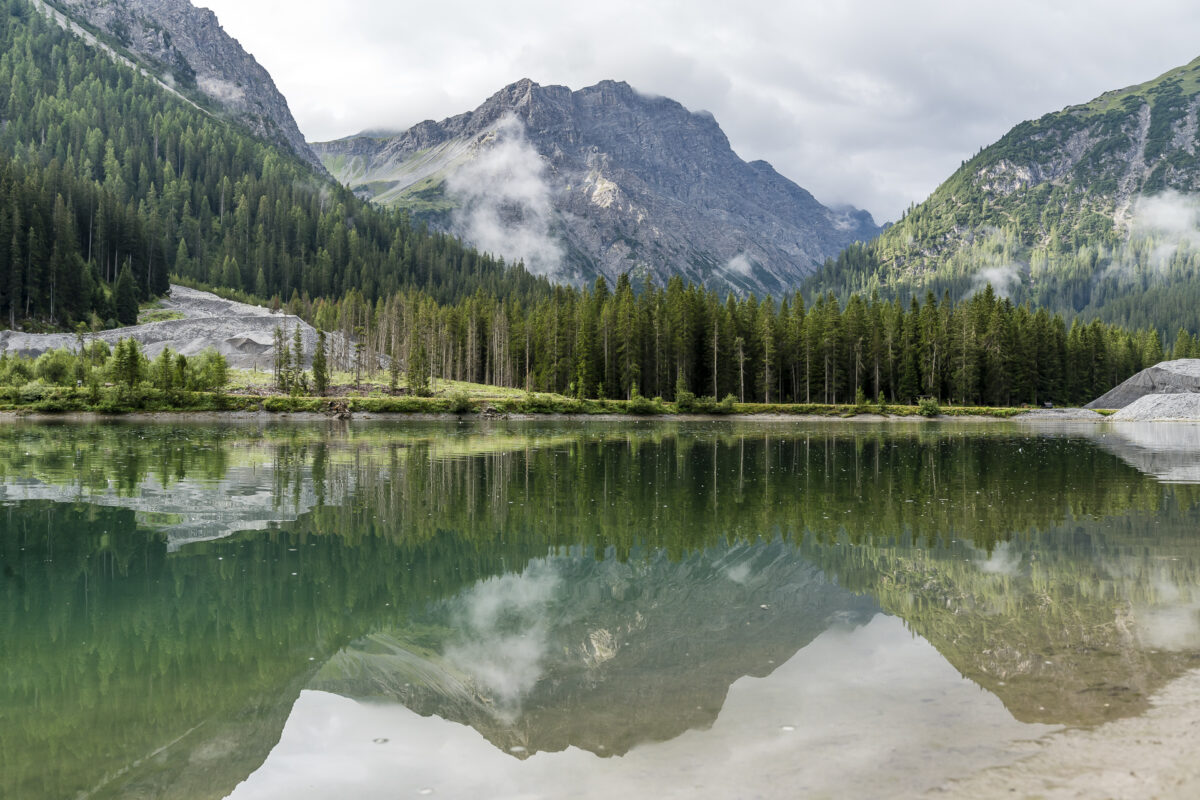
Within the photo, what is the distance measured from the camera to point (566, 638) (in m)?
11.0

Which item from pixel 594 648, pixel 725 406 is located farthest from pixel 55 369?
pixel 594 648

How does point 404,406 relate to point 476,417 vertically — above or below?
above

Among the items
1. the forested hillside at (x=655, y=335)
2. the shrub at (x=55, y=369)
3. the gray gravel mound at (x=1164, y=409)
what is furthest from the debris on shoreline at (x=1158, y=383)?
the shrub at (x=55, y=369)

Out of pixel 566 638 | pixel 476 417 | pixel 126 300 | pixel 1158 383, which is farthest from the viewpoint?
pixel 126 300

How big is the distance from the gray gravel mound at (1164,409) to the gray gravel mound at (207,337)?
124558mm

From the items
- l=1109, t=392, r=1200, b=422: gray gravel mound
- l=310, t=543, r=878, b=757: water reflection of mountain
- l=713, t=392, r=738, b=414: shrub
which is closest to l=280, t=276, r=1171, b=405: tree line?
l=713, t=392, r=738, b=414: shrub

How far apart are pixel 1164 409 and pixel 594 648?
111 meters

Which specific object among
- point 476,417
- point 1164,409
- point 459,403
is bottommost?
point 476,417

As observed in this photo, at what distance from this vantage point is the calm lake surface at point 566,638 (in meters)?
7.35

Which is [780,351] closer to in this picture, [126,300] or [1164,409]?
[1164,409]

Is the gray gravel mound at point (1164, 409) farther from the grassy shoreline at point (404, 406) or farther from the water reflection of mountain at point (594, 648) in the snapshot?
the water reflection of mountain at point (594, 648)

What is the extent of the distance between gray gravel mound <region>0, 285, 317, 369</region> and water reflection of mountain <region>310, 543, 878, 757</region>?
107632 mm

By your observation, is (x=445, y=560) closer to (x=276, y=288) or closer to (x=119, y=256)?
(x=119, y=256)

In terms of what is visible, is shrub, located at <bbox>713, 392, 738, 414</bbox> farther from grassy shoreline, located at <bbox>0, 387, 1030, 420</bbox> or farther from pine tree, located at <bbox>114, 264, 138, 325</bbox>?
pine tree, located at <bbox>114, 264, 138, 325</bbox>
